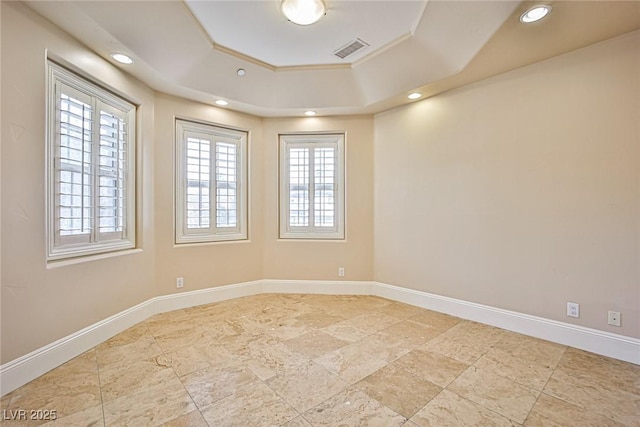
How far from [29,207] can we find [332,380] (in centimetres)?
255

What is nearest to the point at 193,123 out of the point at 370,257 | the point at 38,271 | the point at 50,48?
the point at 50,48

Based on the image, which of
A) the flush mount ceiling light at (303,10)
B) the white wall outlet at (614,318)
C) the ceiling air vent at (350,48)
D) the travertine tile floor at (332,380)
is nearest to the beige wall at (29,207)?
the travertine tile floor at (332,380)

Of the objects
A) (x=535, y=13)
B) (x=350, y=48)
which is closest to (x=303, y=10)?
(x=350, y=48)

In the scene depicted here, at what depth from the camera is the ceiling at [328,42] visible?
2.25 meters

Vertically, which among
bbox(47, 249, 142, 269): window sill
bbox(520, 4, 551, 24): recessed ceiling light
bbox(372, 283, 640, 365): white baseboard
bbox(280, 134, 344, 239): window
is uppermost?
bbox(520, 4, 551, 24): recessed ceiling light

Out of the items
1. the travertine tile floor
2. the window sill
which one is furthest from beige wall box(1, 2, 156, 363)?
the travertine tile floor

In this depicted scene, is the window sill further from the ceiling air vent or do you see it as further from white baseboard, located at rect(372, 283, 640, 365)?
white baseboard, located at rect(372, 283, 640, 365)

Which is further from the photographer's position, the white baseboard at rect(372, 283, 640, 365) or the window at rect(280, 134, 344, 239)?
the window at rect(280, 134, 344, 239)

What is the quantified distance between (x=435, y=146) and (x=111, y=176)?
11.9 ft

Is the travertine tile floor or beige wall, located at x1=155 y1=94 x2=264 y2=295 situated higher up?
beige wall, located at x1=155 y1=94 x2=264 y2=295

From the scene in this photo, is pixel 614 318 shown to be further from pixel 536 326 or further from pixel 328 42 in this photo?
pixel 328 42

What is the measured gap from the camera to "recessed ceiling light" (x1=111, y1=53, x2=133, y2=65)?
2664 mm

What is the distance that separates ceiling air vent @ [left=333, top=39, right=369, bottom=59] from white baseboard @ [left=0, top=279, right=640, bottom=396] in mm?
2981

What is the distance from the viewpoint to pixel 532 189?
2.84 m
